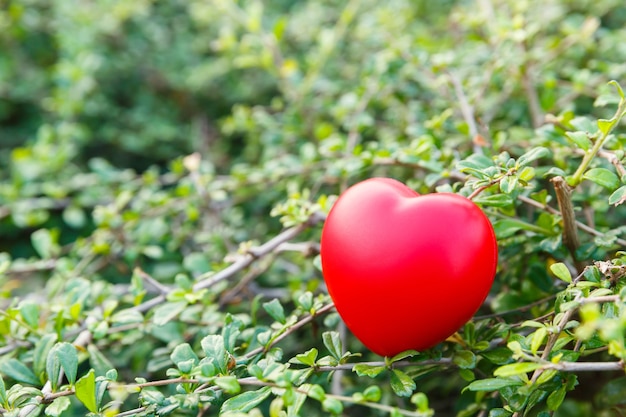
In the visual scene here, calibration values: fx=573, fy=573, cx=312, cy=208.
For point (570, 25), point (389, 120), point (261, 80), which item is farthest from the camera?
point (261, 80)

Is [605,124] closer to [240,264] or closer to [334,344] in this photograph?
[334,344]

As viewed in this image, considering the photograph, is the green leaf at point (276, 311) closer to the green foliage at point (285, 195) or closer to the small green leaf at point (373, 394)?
the green foliage at point (285, 195)

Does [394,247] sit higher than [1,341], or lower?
higher

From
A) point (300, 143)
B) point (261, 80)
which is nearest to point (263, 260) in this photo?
point (300, 143)

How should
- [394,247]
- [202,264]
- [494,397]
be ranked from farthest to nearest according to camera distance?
[202,264] → [494,397] → [394,247]

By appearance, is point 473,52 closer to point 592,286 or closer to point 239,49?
point 239,49

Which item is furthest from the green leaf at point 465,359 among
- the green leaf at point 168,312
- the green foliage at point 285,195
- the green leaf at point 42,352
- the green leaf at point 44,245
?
the green leaf at point 44,245

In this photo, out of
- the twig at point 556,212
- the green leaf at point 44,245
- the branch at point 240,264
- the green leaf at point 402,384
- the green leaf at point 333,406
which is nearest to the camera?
the green leaf at point 333,406

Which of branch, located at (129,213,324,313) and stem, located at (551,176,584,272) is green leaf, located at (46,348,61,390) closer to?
branch, located at (129,213,324,313)
